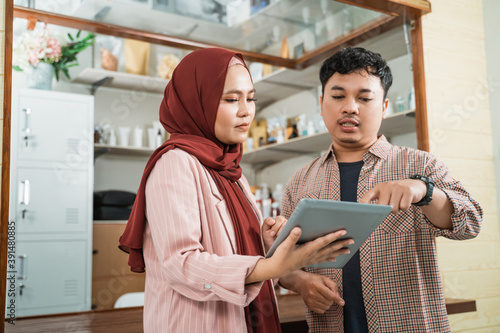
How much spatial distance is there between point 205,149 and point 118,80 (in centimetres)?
273

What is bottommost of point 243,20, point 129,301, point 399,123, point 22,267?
point 129,301

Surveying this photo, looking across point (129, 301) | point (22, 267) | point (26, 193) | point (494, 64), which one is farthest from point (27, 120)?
point (494, 64)

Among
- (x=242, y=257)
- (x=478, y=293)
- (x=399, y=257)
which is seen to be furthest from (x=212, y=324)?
(x=478, y=293)

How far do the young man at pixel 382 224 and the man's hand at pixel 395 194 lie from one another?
15 mm

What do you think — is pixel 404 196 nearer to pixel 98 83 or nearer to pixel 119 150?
pixel 119 150

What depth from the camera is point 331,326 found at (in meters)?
1.29

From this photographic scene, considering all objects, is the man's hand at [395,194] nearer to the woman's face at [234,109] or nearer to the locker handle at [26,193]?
the woman's face at [234,109]

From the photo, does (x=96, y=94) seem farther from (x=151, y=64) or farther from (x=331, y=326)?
(x=331, y=326)

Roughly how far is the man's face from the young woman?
1.22 feet

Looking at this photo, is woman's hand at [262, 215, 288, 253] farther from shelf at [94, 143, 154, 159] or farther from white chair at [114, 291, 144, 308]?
shelf at [94, 143, 154, 159]

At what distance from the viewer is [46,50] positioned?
10.5 ft

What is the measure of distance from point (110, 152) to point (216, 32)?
4.52 ft

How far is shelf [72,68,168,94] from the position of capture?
3.41 m

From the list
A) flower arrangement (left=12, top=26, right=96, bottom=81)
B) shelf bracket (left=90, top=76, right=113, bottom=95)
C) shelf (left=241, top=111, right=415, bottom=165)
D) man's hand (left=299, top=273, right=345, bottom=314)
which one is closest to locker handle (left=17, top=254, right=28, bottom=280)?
flower arrangement (left=12, top=26, right=96, bottom=81)
